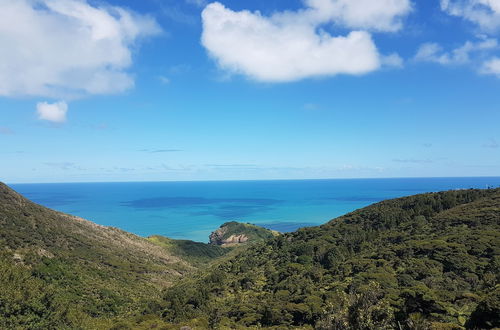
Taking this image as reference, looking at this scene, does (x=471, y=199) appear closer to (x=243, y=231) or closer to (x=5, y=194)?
(x=243, y=231)

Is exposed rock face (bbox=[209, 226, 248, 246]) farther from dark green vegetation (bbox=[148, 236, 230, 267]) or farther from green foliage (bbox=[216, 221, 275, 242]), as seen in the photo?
dark green vegetation (bbox=[148, 236, 230, 267])

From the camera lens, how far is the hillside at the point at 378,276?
28.3 m

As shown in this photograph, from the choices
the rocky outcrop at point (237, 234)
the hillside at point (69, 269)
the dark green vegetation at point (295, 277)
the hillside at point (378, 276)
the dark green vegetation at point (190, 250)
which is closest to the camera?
the hillside at point (378, 276)

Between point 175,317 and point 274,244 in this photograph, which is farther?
point 274,244

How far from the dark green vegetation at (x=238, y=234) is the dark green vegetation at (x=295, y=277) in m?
67.0

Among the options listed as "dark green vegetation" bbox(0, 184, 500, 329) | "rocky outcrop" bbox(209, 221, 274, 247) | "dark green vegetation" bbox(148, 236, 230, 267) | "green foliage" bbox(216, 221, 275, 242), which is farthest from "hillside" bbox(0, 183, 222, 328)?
"green foliage" bbox(216, 221, 275, 242)

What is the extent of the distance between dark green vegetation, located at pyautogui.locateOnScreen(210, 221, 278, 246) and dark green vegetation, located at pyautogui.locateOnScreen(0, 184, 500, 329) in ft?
220

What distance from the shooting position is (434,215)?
77062 mm

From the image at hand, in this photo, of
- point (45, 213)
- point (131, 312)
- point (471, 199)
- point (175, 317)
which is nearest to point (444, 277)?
point (175, 317)

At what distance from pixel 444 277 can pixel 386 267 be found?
347 inches

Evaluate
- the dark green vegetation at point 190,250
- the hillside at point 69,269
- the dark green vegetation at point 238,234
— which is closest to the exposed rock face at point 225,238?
the dark green vegetation at point 238,234

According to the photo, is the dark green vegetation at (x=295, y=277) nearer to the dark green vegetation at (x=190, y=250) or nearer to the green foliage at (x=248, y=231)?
the dark green vegetation at (x=190, y=250)

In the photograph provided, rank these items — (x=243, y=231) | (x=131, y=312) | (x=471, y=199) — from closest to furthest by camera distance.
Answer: (x=131, y=312) → (x=471, y=199) → (x=243, y=231)

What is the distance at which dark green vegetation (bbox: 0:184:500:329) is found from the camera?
33.0m
